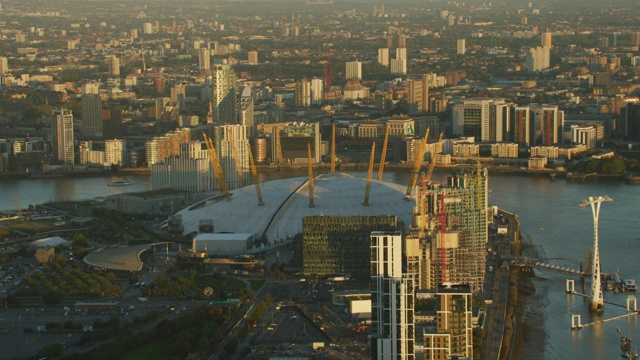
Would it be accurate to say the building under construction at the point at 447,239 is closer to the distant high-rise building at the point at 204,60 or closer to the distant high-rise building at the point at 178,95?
the distant high-rise building at the point at 178,95

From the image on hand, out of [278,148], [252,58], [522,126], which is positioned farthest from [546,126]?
[252,58]

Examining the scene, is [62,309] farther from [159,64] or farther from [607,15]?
[607,15]

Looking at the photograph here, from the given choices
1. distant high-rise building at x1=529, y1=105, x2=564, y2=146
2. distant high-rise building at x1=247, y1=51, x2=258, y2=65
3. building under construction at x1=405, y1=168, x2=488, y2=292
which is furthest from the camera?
distant high-rise building at x1=247, y1=51, x2=258, y2=65

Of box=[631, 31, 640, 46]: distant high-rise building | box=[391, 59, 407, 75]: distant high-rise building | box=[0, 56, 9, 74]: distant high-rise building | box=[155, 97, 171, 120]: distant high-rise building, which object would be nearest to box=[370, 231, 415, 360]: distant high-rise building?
box=[155, 97, 171, 120]: distant high-rise building

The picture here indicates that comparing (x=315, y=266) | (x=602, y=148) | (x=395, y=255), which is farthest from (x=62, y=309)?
(x=602, y=148)

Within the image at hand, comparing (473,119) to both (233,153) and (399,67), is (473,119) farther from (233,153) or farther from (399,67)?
(399,67)

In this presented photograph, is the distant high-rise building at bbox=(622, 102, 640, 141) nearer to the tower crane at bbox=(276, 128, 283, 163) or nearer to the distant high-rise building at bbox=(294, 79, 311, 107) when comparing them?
the tower crane at bbox=(276, 128, 283, 163)

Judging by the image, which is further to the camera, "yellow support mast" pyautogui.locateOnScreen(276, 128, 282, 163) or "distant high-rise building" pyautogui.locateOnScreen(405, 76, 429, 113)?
"distant high-rise building" pyautogui.locateOnScreen(405, 76, 429, 113)
